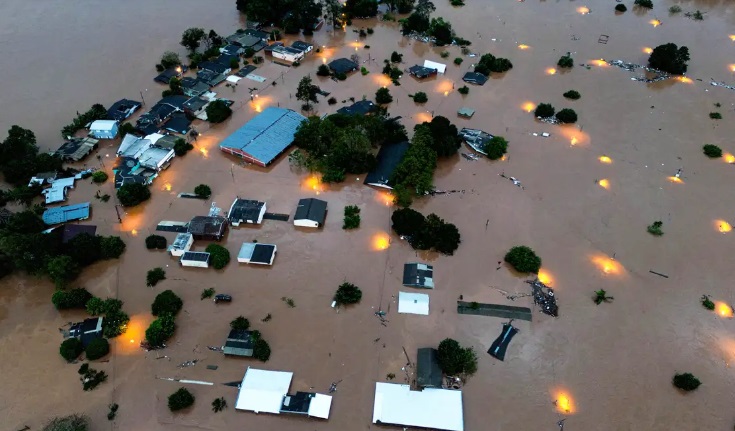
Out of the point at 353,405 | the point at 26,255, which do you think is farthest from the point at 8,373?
the point at 353,405

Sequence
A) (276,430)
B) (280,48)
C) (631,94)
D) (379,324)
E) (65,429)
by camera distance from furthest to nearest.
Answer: (280,48), (631,94), (379,324), (276,430), (65,429)

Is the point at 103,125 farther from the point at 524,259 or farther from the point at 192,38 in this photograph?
the point at 524,259

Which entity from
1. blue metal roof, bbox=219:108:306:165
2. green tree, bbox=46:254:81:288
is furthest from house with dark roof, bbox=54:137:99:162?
green tree, bbox=46:254:81:288

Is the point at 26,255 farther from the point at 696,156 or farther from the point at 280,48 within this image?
the point at 696,156

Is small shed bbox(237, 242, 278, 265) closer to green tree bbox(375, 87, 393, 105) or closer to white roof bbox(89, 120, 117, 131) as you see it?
white roof bbox(89, 120, 117, 131)

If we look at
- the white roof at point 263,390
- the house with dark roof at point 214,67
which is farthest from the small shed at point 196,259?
the house with dark roof at point 214,67

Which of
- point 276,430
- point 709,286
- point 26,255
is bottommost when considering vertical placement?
point 276,430
